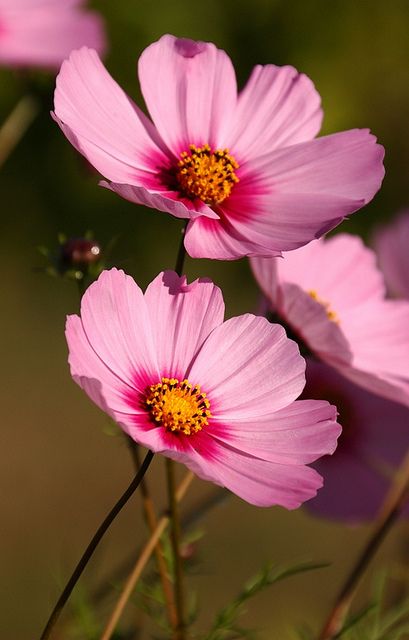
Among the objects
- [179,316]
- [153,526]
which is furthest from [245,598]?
[179,316]

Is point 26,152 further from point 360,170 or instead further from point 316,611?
point 360,170

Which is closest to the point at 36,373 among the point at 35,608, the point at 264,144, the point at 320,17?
the point at 35,608

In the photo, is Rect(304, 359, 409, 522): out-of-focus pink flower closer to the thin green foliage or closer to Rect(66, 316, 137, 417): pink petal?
the thin green foliage

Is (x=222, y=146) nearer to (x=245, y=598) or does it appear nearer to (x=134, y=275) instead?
(x=245, y=598)

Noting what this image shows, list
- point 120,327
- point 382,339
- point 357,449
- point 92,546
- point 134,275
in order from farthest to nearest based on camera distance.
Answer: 1. point 134,275
2. point 357,449
3. point 382,339
4. point 120,327
5. point 92,546

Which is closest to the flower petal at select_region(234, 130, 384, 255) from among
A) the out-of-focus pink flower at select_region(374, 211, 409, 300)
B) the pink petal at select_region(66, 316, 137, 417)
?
the pink petal at select_region(66, 316, 137, 417)

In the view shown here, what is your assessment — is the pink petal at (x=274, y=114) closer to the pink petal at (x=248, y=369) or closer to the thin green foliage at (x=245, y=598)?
the pink petal at (x=248, y=369)

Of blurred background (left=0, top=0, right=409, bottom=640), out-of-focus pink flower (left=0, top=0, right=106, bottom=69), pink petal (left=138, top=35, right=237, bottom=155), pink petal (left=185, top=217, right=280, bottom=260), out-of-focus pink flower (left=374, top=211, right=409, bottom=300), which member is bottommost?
blurred background (left=0, top=0, right=409, bottom=640)
